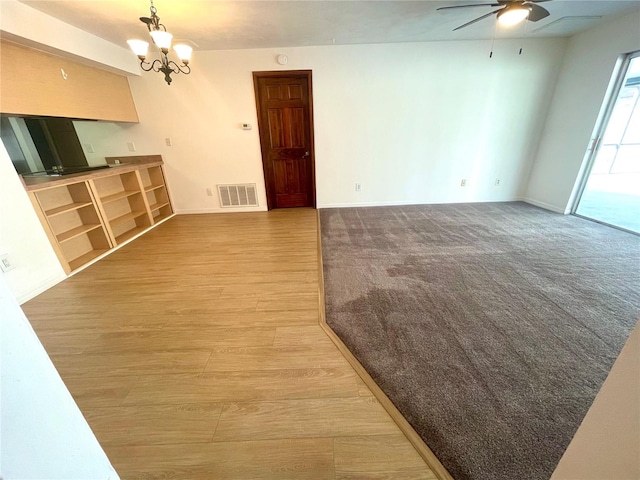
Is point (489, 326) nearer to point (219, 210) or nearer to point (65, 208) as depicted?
point (65, 208)

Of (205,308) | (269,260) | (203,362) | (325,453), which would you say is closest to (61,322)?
(205,308)

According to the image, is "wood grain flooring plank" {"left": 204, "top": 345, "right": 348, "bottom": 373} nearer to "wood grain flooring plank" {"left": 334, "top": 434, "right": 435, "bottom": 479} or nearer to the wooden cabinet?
"wood grain flooring plank" {"left": 334, "top": 434, "right": 435, "bottom": 479}

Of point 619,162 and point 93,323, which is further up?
point 619,162

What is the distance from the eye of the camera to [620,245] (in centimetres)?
279

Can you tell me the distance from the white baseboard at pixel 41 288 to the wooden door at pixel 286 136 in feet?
9.54

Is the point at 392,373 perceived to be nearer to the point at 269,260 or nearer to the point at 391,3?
A: the point at 269,260

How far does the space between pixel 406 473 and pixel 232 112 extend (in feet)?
15.3

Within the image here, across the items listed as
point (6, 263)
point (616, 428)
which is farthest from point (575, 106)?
point (6, 263)

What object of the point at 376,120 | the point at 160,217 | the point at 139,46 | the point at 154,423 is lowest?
the point at 154,423

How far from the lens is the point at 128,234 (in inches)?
143

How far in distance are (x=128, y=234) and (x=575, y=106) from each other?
6981 millimetres

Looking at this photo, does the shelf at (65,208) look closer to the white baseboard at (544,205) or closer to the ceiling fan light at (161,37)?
the ceiling fan light at (161,37)

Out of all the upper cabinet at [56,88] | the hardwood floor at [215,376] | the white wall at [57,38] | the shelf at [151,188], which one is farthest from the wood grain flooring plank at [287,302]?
the white wall at [57,38]

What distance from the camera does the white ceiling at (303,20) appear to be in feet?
8.18
